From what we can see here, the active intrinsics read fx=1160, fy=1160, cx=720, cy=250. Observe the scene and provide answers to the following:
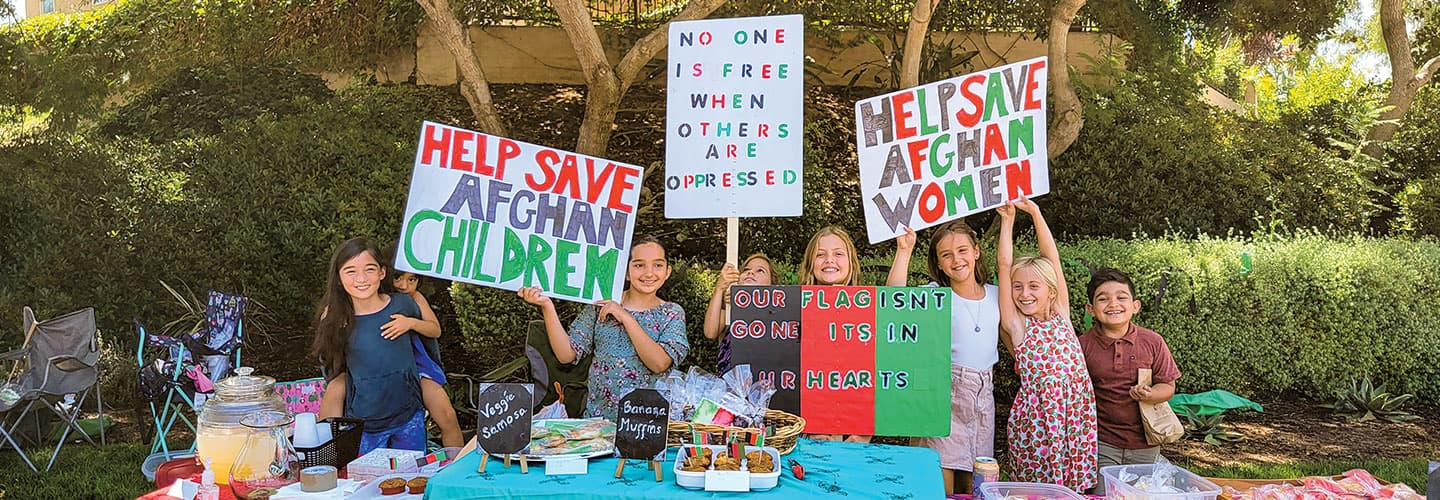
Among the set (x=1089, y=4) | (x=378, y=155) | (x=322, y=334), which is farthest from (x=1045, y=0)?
(x=322, y=334)

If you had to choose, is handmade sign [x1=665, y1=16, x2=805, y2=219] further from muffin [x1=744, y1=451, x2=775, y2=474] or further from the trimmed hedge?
the trimmed hedge

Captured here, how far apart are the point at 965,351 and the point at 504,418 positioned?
192 centimetres

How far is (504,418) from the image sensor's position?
3.00 metres

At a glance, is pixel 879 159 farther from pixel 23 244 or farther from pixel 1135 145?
pixel 23 244

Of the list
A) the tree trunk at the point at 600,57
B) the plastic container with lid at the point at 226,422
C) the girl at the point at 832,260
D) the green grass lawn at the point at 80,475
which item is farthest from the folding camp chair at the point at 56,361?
the girl at the point at 832,260

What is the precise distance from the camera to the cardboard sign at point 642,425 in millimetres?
3008

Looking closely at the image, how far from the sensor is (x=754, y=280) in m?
4.59

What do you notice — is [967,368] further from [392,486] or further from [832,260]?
[392,486]

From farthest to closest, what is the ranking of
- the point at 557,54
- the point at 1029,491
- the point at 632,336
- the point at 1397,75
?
the point at 557,54 < the point at 1397,75 < the point at 632,336 < the point at 1029,491

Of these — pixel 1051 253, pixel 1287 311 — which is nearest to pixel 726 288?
pixel 1051 253

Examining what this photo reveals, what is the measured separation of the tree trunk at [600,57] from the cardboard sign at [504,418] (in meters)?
4.51

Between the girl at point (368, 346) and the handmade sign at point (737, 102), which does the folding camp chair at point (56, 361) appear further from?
the handmade sign at point (737, 102)

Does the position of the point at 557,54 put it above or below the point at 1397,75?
above

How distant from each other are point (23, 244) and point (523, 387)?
6.38m
